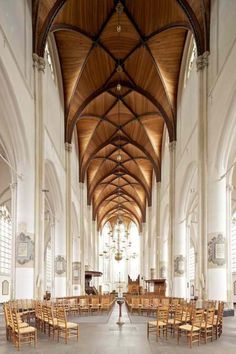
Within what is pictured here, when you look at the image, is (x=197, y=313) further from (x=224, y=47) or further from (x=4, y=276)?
(x=4, y=276)

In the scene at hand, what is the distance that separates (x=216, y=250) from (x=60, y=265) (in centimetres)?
1252

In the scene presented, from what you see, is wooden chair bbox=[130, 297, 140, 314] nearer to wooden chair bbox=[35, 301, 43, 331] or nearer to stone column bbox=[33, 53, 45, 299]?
stone column bbox=[33, 53, 45, 299]

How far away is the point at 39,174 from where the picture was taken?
18.7 m

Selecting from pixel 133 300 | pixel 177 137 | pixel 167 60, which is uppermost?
pixel 167 60

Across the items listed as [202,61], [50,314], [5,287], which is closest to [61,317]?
[50,314]

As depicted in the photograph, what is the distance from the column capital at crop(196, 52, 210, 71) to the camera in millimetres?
18984

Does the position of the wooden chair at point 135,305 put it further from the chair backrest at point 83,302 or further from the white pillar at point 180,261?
the white pillar at point 180,261

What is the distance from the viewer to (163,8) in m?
22.0

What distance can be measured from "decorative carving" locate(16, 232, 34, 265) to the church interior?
5 cm

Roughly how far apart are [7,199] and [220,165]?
1715 centimetres

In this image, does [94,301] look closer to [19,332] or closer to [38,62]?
[38,62]

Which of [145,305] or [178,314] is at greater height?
[178,314]

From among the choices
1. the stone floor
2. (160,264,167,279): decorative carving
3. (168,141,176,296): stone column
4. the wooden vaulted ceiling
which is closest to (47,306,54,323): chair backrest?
the stone floor

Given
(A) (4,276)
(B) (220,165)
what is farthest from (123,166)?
(B) (220,165)
